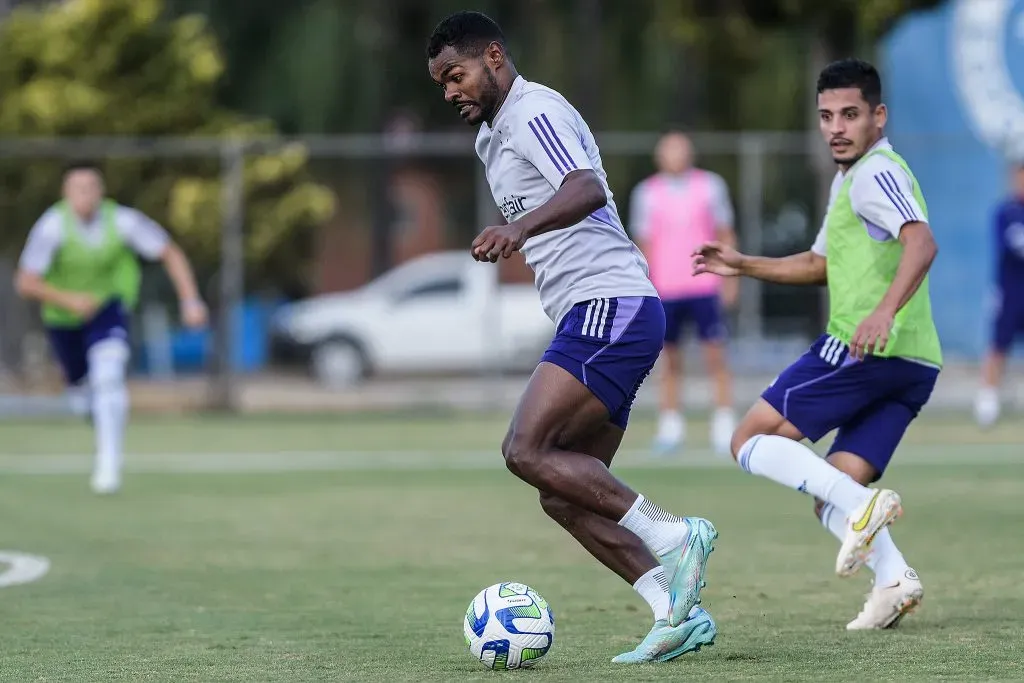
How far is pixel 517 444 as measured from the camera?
5906mm

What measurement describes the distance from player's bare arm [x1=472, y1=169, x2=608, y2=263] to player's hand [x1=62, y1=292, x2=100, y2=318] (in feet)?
22.0

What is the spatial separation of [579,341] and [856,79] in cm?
164

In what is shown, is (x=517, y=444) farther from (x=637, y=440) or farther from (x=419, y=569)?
(x=637, y=440)

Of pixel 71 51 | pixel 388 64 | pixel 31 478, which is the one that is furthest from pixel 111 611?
pixel 388 64

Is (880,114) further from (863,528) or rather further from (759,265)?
(863,528)

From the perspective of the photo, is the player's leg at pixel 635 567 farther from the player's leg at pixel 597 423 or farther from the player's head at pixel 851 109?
the player's head at pixel 851 109

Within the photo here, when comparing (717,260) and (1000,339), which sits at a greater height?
(717,260)

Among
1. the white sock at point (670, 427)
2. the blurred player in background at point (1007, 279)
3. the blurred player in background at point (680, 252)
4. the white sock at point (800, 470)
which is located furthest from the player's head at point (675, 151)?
the white sock at point (800, 470)

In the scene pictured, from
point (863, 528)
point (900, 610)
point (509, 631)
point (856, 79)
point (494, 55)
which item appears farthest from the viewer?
point (856, 79)

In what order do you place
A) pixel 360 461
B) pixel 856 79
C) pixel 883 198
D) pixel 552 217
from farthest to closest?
pixel 360 461 → pixel 856 79 → pixel 883 198 → pixel 552 217

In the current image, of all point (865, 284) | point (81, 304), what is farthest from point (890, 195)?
point (81, 304)

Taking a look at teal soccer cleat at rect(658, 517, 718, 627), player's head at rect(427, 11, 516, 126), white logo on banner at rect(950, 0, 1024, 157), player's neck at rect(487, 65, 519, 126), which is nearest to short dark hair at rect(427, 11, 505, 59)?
player's head at rect(427, 11, 516, 126)

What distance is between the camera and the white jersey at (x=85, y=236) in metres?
12.0

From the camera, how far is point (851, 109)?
6.79 m
